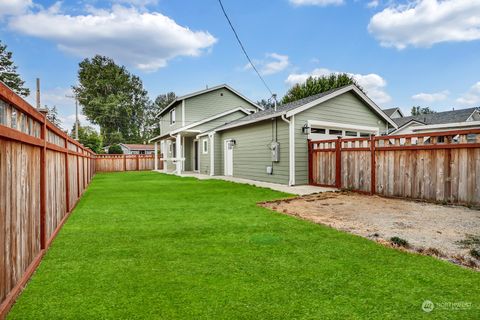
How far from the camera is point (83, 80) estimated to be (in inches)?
1622

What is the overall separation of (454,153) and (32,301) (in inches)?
288

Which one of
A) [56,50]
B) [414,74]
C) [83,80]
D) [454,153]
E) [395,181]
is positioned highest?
[83,80]

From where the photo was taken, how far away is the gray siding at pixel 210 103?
19516 millimetres

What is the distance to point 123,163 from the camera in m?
22.9

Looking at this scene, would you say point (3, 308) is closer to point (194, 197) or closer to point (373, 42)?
point (194, 197)

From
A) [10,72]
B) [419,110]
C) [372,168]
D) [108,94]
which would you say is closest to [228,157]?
[372,168]

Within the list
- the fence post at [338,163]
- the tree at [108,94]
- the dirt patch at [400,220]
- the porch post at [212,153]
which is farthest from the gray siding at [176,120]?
the tree at [108,94]

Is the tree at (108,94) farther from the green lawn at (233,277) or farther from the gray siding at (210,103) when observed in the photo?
the green lawn at (233,277)

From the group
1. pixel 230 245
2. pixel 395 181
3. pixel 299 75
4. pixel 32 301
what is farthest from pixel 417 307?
pixel 299 75

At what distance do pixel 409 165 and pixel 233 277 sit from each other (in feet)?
19.8

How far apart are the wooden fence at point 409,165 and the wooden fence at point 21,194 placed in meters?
7.23

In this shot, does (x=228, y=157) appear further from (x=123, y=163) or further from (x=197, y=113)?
(x=123, y=163)

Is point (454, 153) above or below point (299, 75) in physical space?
below

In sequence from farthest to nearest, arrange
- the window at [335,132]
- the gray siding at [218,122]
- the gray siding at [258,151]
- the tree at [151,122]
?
the tree at [151,122] < the gray siding at [218,122] < the window at [335,132] < the gray siding at [258,151]
